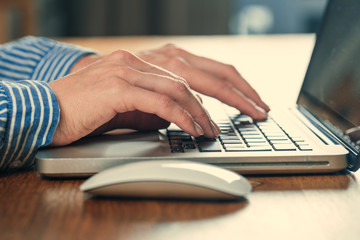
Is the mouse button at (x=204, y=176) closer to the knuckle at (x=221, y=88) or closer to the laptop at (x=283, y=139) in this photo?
the laptop at (x=283, y=139)

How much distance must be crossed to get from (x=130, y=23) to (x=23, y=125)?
2918mm

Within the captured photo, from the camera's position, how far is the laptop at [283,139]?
1.81ft

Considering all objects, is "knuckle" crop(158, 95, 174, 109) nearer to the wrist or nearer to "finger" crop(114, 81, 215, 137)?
"finger" crop(114, 81, 215, 137)

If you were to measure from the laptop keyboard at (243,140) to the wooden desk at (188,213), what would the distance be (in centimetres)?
4

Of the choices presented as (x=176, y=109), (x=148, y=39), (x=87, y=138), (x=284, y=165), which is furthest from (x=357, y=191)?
(x=148, y=39)

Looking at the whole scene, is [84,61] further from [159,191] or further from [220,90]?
[159,191]

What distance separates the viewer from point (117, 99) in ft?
1.87

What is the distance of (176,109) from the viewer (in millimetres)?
582

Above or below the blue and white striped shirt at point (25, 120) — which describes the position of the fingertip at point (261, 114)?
below

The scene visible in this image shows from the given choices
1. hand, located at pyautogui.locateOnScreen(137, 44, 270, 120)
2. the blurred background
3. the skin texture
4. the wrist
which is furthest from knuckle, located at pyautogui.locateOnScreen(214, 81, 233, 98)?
the blurred background

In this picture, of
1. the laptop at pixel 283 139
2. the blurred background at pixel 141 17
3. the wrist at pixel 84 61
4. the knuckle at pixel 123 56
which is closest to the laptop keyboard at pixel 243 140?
the laptop at pixel 283 139

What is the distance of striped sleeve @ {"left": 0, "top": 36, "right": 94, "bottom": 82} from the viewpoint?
903mm

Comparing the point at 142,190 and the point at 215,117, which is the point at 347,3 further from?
the point at 142,190

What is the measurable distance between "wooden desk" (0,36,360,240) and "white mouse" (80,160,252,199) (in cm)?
1
